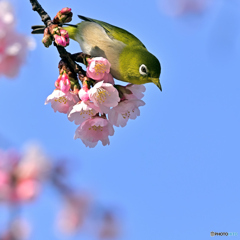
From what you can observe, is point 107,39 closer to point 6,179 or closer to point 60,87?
point 60,87

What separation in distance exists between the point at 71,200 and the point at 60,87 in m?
1.09

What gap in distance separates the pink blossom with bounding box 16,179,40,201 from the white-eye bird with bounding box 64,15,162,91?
1.50 m

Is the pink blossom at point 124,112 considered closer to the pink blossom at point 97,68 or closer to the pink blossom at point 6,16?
the pink blossom at point 97,68

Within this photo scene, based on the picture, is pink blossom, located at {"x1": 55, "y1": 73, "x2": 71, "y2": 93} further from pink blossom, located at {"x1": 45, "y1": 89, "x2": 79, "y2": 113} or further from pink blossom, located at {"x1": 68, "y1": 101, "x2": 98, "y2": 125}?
pink blossom, located at {"x1": 68, "y1": 101, "x2": 98, "y2": 125}

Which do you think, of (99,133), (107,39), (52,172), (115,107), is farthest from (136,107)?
(52,172)

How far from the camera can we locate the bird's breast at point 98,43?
4.11 m

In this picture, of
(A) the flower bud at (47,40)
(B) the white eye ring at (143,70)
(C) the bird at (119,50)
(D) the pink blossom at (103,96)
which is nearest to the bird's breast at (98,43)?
(C) the bird at (119,50)

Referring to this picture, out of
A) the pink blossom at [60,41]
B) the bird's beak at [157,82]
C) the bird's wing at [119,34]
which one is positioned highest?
the bird's wing at [119,34]

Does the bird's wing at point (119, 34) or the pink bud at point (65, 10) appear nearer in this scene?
the pink bud at point (65, 10)

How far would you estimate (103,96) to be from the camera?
323 cm

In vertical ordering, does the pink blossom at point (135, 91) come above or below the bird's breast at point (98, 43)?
below

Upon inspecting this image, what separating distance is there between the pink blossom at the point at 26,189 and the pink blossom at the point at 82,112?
27.0 inches

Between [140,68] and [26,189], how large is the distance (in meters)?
1.75

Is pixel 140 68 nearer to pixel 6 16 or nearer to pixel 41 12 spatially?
pixel 41 12
